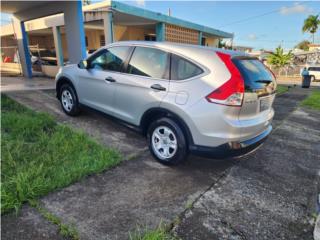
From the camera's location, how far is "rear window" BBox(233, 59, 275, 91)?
9.69 feet

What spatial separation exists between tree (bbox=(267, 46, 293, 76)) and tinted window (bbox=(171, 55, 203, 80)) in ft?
108

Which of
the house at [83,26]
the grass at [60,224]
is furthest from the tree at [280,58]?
the grass at [60,224]

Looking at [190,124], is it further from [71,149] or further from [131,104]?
[71,149]

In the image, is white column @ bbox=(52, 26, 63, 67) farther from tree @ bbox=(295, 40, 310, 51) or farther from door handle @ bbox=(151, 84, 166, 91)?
tree @ bbox=(295, 40, 310, 51)

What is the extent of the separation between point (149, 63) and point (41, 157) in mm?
2114

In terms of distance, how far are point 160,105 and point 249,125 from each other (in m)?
1.23

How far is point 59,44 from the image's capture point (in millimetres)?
12852

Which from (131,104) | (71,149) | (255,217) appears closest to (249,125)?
(255,217)

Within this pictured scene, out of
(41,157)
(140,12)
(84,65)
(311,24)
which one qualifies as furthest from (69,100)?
(311,24)

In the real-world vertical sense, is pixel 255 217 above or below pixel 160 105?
below

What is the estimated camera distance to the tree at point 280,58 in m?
31.2

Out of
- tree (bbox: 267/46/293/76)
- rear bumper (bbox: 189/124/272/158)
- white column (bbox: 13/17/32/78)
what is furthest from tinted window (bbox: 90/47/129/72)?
tree (bbox: 267/46/293/76)

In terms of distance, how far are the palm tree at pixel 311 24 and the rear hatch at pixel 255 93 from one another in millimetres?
58916

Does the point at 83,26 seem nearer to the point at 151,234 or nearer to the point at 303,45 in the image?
the point at 151,234
